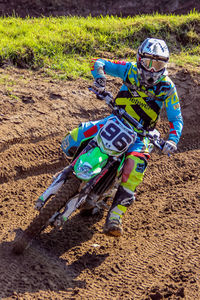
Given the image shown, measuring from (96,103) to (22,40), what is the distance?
6.12 ft

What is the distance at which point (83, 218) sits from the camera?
18.2 ft

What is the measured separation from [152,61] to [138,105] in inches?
21.5

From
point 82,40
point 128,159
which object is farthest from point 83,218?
point 82,40

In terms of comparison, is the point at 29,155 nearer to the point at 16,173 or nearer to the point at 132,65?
the point at 16,173

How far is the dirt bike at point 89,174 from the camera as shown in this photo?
4.37 m

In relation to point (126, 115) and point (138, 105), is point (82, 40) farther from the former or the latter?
point (126, 115)

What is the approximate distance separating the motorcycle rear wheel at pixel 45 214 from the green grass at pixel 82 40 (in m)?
3.58

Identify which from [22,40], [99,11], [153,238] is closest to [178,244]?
[153,238]

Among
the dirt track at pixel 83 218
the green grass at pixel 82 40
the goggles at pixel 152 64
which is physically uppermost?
the goggles at pixel 152 64

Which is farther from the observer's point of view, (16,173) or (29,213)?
(16,173)

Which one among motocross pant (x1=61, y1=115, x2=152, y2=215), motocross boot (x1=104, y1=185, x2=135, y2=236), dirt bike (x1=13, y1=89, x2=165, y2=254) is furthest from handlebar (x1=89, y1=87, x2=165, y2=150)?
motocross boot (x1=104, y1=185, x2=135, y2=236)

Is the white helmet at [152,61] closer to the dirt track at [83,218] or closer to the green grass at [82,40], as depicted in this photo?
the dirt track at [83,218]

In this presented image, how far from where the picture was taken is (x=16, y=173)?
614 cm

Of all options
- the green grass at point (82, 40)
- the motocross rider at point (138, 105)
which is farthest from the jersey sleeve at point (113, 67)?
the green grass at point (82, 40)
